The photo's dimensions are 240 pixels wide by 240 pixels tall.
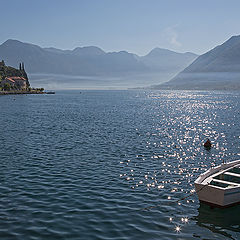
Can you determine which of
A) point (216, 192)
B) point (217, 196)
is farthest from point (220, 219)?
point (216, 192)

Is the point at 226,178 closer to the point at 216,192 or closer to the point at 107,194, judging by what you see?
the point at 216,192

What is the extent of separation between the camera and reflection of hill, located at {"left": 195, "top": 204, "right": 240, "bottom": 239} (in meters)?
19.9

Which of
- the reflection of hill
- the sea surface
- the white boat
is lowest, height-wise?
the reflection of hill

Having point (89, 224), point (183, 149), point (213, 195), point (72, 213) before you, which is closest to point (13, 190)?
point (72, 213)

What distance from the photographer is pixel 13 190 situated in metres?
Result: 25.9

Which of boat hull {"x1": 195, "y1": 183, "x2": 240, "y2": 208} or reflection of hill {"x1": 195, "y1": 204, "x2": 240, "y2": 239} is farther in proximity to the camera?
boat hull {"x1": 195, "y1": 183, "x2": 240, "y2": 208}

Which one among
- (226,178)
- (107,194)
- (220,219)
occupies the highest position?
(226,178)

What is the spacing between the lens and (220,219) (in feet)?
70.4

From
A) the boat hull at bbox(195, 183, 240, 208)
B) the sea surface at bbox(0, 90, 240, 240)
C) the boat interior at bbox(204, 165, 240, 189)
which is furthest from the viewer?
the boat interior at bbox(204, 165, 240, 189)

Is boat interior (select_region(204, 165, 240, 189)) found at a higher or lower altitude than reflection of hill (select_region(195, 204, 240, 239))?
higher

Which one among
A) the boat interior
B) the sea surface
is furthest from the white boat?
the sea surface

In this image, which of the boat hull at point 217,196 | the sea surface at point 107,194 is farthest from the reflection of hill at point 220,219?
the boat hull at point 217,196

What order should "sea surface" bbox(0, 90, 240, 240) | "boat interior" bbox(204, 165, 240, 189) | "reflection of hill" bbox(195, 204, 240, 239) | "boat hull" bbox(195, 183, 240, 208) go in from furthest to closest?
"boat interior" bbox(204, 165, 240, 189) → "boat hull" bbox(195, 183, 240, 208) → "reflection of hill" bbox(195, 204, 240, 239) → "sea surface" bbox(0, 90, 240, 240)

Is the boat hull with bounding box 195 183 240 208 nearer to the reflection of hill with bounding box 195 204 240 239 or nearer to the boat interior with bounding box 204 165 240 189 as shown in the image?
the reflection of hill with bounding box 195 204 240 239
